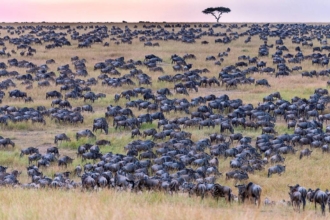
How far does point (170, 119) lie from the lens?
30438 mm

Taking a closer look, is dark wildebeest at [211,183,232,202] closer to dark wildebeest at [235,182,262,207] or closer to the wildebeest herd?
the wildebeest herd

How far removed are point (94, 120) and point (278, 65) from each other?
22509 mm

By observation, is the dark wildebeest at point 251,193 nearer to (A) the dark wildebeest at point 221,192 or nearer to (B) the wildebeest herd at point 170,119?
(B) the wildebeest herd at point 170,119

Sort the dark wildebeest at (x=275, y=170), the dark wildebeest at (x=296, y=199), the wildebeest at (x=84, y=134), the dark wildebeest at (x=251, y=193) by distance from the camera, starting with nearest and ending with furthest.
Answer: the dark wildebeest at (x=296, y=199) < the dark wildebeest at (x=251, y=193) < the dark wildebeest at (x=275, y=170) < the wildebeest at (x=84, y=134)

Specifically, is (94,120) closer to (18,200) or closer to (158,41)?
(18,200)

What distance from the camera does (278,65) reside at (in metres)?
47.1

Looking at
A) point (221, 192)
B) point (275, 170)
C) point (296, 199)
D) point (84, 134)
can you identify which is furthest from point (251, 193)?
point (84, 134)

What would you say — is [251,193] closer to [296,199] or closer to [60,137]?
[296,199]

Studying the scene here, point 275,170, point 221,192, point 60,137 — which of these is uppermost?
point 221,192

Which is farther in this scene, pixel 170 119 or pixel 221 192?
pixel 170 119

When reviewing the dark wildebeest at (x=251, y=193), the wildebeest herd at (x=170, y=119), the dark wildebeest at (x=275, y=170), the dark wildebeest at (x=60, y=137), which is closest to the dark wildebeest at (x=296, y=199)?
the wildebeest herd at (x=170, y=119)

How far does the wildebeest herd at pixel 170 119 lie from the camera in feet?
62.5

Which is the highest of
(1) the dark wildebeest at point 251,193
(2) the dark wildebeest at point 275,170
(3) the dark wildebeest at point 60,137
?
(1) the dark wildebeest at point 251,193

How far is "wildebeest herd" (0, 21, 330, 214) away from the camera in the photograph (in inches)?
750
